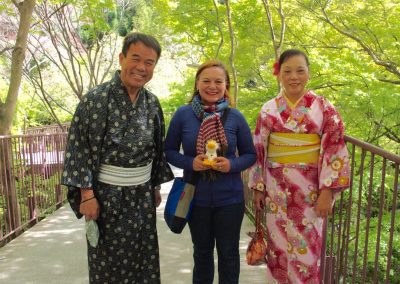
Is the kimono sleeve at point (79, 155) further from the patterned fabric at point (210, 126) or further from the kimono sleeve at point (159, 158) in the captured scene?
the patterned fabric at point (210, 126)

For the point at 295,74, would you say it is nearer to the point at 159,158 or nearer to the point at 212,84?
the point at 212,84

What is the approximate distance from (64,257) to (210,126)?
7.50 feet

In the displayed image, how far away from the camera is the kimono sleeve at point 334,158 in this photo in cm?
201

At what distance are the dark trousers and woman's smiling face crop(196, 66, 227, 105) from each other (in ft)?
2.13

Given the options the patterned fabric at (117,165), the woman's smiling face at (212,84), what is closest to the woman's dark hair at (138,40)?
the patterned fabric at (117,165)

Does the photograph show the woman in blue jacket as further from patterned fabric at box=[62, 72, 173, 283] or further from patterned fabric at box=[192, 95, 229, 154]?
patterned fabric at box=[62, 72, 173, 283]

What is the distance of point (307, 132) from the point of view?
6.80 ft

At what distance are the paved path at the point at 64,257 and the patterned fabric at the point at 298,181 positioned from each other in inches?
33.0

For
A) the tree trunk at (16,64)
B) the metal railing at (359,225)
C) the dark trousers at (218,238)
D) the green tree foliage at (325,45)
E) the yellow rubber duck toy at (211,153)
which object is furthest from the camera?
the green tree foliage at (325,45)

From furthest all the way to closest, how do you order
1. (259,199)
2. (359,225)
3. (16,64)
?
(16,64) < (259,199) < (359,225)

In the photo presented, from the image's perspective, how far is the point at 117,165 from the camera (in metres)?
2.01

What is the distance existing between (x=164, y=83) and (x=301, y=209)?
59.5 ft

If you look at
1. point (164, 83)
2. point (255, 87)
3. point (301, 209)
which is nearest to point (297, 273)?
point (301, 209)

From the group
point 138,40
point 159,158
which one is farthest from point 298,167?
point 138,40
